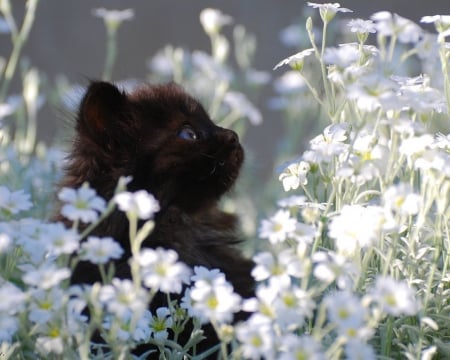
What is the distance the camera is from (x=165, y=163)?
215cm

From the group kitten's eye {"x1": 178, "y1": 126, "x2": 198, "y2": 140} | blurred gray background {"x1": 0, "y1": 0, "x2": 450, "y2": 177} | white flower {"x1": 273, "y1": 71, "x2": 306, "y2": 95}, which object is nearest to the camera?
kitten's eye {"x1": 178, "y1": 126, "x2": 198, "y2": 140}

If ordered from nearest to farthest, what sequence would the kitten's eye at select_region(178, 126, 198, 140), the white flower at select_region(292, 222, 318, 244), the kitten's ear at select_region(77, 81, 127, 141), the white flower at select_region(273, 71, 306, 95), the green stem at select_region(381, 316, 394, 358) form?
the white flower at select_region(292, 222, 318, 244), the green stem at select_region(381, 316, 394, 358), the kitten's ear at select_region(77, 81, 127, 141), the kitten's eye at select_region(178, 126, 198, 140), the white flower at select_region(273, 71, 306, 95)

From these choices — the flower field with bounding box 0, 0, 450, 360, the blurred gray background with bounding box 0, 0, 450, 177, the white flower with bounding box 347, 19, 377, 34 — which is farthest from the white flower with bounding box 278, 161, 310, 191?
the blurred gray background with bounding box 0, 0, 450, 177

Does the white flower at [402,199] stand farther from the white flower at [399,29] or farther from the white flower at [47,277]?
the white flower at [47,277]

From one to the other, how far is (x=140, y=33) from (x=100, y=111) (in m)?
3.12

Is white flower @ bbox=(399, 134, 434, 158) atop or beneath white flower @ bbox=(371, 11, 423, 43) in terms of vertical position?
beneath

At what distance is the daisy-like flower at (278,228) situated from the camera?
1.38 m

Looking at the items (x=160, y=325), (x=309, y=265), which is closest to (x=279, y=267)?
(x=309, y=265)

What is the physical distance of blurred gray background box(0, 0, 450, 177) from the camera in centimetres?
509

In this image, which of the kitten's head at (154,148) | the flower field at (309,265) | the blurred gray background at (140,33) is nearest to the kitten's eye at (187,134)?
the kitten's head at (154,148)

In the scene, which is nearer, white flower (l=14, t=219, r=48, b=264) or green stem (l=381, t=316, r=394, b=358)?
white flower (l=14, t=219, r=48, b=264)

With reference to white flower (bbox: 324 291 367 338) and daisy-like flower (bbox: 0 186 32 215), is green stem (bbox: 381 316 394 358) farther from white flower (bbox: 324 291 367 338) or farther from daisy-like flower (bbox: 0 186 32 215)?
daisy-like flower (bbox: 0 186 32 215)

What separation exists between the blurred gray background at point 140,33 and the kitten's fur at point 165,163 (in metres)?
2.76

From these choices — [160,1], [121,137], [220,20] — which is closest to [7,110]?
[121,137]
